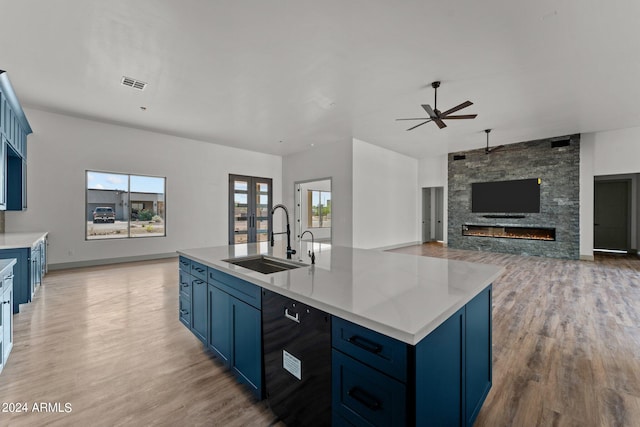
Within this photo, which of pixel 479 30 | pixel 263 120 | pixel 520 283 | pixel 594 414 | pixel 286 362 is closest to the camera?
pixel 286 362

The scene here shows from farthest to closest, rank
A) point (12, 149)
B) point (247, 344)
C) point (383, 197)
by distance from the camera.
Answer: point (383, 197)
point (12, 149)
point (247, 344)

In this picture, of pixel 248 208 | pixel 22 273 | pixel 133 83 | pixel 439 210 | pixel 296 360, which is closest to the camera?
pixel 296 360

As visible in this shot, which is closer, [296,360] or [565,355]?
[296,360]

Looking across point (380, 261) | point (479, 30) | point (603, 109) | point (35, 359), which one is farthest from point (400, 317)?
point (603, 109)

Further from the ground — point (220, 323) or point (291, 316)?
point (291, 316)

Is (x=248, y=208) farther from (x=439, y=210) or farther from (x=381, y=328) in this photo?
(x=381, y=328)

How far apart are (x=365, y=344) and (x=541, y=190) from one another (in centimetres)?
892

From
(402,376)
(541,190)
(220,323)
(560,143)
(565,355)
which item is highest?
(560,143)

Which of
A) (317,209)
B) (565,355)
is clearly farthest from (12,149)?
(317,209)

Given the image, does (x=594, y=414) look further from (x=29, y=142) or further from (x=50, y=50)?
(x=29, y=142)

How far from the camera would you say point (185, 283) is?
2.68m

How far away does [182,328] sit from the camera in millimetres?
2996

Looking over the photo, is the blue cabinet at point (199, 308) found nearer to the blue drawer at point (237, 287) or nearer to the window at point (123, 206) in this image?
the blue drawer at point (237, 287)

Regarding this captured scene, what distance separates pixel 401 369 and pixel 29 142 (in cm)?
759
